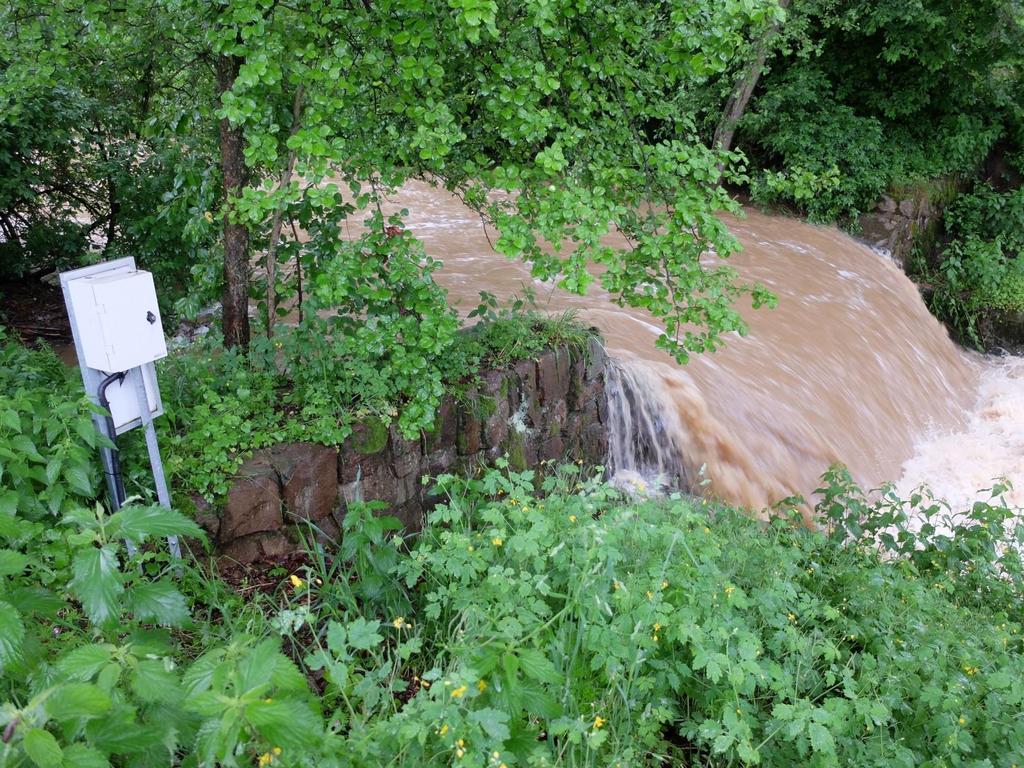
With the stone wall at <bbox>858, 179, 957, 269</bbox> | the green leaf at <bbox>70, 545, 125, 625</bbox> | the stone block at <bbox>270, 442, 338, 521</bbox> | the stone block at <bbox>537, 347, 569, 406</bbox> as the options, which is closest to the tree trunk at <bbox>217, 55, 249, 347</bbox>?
the stone block at <bbox>270, 442, 338, 521</bbox>

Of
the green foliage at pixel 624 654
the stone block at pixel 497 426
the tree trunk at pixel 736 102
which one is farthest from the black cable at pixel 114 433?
the tree trunk at pixel 736 102

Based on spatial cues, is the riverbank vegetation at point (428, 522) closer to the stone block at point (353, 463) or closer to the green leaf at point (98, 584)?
the green leaf at point (98, 584)

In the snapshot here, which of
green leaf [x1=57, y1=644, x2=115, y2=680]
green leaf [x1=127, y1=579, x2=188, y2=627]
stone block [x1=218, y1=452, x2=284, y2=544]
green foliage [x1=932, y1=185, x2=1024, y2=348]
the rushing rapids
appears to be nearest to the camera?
green leaf [x1=57, y1=644, x2=115, y2=680]

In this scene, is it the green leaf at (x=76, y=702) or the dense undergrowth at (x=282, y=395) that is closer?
the green leaf at (x=76, y=702)

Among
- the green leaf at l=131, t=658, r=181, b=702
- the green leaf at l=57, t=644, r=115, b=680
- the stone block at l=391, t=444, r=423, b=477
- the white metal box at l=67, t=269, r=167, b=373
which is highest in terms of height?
the white metal box at l=67, t=269, r=167, b=373

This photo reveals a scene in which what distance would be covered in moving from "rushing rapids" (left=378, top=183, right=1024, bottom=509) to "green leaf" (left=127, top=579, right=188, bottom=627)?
264cm

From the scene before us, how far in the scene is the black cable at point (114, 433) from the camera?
271 centimetres

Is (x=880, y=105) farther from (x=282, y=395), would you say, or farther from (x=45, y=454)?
(x=45, y=454)

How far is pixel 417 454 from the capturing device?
13.2 ft

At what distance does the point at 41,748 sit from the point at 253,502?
6.33 feet

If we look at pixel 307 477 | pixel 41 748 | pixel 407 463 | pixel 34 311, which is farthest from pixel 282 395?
pixel 34 311

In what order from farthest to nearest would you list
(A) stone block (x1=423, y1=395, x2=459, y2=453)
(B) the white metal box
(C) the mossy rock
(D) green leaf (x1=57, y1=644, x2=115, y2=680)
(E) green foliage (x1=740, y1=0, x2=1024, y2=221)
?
(E) green foliage (x1=740, y1=0, x2=1024, y2=221) < (C) the mossy rock < (A) stone block (x1=423, y1=395, x2=459, y2=453) < (B) the white metal box < (D) green leaf (x1=57, y1=644, x2=115, y2=680)

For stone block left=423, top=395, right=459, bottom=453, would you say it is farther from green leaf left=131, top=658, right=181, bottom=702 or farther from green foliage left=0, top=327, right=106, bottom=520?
green leaf left=131, top=658, right=181, bottom=702

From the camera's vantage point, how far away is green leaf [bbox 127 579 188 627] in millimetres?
2242
